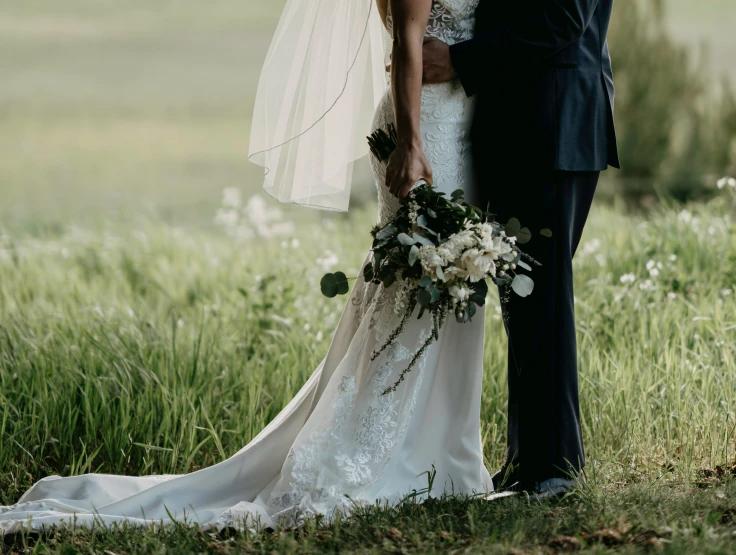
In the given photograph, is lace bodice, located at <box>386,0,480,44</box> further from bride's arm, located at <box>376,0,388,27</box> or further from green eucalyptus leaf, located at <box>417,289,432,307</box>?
green eucalyptus leaf, located at <box>417,289,432,307</box>

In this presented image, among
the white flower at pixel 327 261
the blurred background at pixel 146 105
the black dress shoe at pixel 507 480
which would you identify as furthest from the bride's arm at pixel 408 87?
the blurred background at pixel 146 105

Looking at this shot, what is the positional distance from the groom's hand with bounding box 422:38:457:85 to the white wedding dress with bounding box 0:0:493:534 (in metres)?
0.06

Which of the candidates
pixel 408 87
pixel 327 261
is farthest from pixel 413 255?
pixel 327 261

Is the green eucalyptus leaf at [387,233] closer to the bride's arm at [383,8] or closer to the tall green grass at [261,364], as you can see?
the bride's arm at [383,8]

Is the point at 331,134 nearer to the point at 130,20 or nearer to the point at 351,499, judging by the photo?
the point at 351,499

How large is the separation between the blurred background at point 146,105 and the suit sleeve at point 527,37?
22.4 ft

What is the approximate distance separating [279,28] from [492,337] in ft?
A: 6.55

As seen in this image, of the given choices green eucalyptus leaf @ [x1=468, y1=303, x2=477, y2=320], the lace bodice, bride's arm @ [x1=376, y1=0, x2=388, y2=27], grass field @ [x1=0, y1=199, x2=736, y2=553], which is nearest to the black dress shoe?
grass field @ [x1=0, y1=199, x2=736, y2=553]

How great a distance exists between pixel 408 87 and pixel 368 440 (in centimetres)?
122

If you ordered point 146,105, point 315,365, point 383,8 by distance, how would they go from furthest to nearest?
1. point 146,105
2. point 315,365
3. point 383,8

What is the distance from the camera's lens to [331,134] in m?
3.43

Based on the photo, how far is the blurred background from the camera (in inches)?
505

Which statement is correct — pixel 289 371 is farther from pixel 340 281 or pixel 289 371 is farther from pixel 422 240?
pixel 422 240

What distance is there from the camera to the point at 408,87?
2.86 meters
